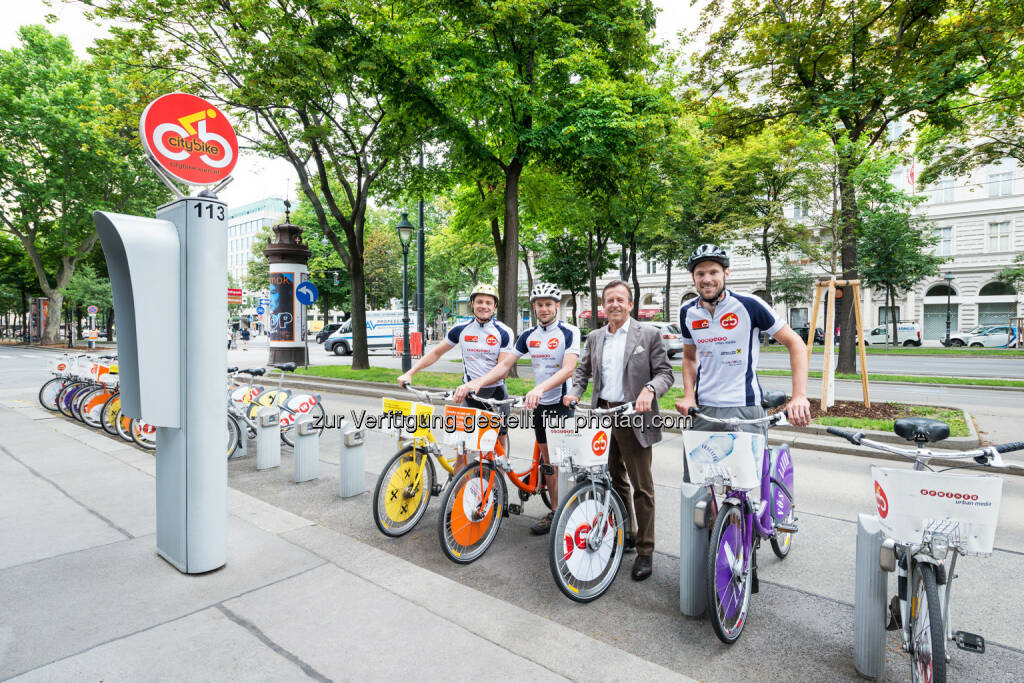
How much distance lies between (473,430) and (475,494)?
466 millimetres

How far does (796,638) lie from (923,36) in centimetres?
1611

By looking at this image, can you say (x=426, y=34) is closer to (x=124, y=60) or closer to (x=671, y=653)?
(x=124, y=60)

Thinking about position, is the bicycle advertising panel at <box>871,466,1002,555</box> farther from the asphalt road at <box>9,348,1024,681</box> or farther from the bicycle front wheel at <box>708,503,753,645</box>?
the asphalt road at <box>9,348,1024,681</box>

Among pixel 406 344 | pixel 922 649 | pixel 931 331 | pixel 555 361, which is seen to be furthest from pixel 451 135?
pixel 931 331

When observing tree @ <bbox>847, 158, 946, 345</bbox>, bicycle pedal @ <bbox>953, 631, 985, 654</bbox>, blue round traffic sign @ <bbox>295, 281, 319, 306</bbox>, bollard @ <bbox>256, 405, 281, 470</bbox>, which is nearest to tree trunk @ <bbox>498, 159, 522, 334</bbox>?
blue round traffic sign @ <bbox>295, 281, 319, 306</bbox>

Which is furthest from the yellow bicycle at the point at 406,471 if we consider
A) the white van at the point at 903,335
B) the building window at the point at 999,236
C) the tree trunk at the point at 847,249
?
the building window at the point at 999,236

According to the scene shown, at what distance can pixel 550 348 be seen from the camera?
4281 millimetres

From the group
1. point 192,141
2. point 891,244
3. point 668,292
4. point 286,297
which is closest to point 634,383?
point 192,141

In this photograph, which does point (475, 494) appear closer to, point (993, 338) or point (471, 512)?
point (471, 512)

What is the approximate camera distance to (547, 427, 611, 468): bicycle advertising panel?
3.19 m

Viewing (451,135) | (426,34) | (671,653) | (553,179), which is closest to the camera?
(671,653)

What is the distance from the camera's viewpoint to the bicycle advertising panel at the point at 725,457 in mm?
2740

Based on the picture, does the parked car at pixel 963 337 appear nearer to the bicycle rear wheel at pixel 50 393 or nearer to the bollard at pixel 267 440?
the bollard at pixel 267 440

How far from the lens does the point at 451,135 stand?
41.8ft
